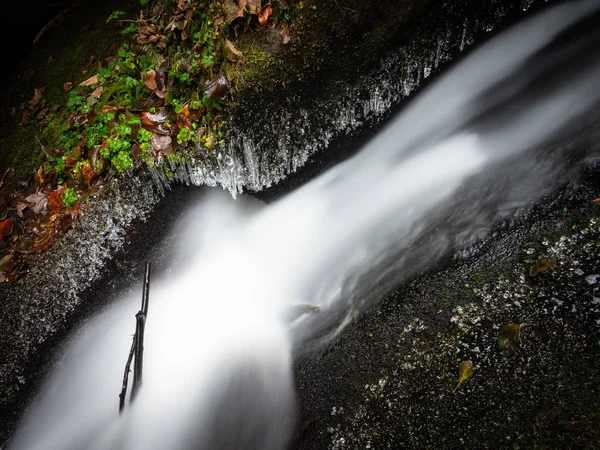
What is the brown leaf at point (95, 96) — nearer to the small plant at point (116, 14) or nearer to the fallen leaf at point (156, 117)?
the fallen leaf at point (156, 117)

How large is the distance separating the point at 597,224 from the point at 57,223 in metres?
5.07

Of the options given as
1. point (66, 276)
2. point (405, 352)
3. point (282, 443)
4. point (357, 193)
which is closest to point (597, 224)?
point (405, 352)

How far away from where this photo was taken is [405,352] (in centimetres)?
229

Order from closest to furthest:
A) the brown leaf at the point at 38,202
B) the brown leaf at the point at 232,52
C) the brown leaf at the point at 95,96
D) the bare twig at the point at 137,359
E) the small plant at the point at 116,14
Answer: the bare twig at the point at 137,359 → the brown leaf at the point at 232,52 → the brown leaf at the point at 38,202 → the brown leaf at the point at 95,96 → the small plant at the point at 116,14

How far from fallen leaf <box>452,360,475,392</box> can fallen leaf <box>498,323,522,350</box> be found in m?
0.22

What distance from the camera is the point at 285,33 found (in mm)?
3439

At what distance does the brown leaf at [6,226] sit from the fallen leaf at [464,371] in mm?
4899

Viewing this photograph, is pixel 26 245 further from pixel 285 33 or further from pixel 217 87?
pixel 285 33

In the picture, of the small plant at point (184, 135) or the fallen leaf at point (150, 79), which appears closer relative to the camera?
the small plant at point (184, 135)

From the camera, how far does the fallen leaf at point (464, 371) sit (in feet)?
6.70

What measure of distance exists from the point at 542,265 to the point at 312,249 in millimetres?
2150

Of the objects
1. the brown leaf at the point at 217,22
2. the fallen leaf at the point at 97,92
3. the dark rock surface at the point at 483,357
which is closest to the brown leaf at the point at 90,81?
the fallen leaf at the point at 97,92

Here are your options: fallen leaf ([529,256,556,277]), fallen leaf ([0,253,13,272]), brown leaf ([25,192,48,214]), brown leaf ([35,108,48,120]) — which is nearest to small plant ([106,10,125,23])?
brown leaf ([35,108,48,120])

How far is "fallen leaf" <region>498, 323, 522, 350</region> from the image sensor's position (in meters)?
2.03
